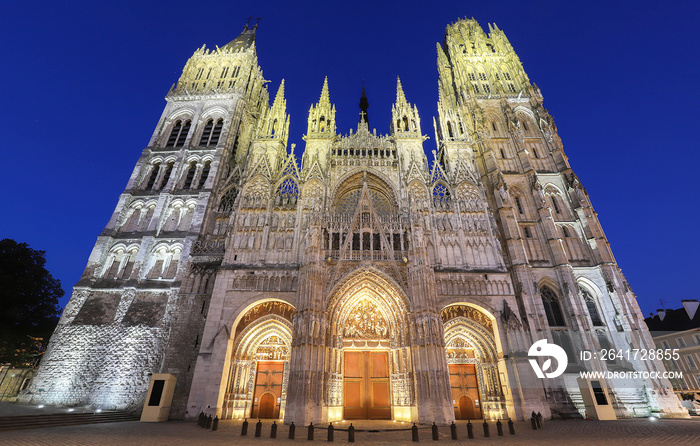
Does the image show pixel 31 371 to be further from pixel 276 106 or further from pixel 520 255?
pixel 520 255

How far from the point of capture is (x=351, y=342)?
19281 mm

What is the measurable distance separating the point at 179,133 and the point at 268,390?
2403cm

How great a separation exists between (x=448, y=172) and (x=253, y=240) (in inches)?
658

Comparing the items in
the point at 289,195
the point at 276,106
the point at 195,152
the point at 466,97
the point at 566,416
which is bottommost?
the point at 566,416

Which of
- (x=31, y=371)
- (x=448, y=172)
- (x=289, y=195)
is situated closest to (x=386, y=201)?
(x=448, y=172)

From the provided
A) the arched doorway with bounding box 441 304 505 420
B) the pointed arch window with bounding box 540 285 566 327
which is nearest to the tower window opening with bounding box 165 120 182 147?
the arched doorway with bounding box 441 304 505 420

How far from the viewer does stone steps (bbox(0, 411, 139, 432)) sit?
1302 cm

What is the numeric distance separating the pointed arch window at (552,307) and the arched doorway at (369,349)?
1038 cm

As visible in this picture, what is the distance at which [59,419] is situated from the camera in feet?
48.6

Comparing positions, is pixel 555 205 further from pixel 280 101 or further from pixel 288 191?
pixel 280 101

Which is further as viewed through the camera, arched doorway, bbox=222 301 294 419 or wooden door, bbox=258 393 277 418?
wooden door, bbox=258 393 277 418

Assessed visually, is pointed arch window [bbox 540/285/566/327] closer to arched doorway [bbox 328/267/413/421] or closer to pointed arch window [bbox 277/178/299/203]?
arched doorway [bbox 328/267/413/421]

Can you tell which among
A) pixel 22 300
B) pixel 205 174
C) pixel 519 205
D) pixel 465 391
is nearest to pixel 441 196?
pixel 519 205

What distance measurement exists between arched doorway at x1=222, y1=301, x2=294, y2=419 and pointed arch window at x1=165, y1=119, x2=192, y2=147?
18.7 metres
